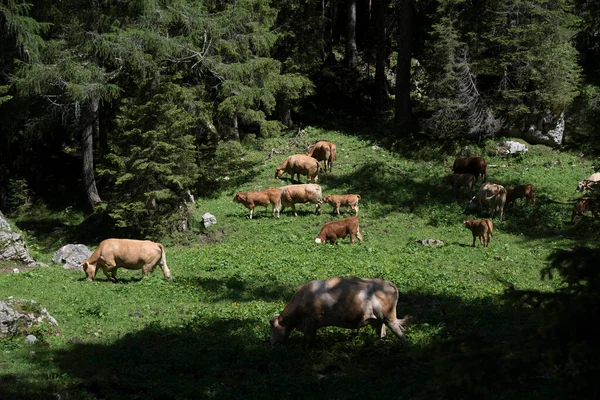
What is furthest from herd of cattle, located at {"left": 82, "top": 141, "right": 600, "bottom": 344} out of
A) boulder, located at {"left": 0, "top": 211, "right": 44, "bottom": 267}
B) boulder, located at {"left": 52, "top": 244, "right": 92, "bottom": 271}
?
boulder, located at {"left": 0, "top": 211, "right": 44, "bottom": 267}

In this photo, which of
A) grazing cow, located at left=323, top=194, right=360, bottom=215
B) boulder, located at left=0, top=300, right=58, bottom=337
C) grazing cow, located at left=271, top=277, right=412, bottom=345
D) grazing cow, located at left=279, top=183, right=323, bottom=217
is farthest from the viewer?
grazing cow, located at left=279, top=183, right=323, bottom=217

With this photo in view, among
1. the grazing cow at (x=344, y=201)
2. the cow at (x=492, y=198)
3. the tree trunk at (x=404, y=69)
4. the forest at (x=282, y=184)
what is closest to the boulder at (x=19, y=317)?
the forest at (x=282, y=184)

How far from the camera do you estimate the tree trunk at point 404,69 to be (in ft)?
106

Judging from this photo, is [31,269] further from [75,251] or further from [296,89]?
[296,89]

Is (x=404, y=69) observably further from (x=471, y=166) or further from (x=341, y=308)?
(x=341, y=308)

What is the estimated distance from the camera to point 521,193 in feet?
79.2

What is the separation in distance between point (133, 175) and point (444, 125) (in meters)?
16.9

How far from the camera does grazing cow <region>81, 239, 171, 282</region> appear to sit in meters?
17.2

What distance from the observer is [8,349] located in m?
11.7

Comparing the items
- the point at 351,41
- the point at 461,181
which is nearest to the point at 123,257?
the point at 461,181

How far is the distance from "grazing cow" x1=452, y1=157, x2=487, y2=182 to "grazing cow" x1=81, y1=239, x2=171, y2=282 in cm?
1555

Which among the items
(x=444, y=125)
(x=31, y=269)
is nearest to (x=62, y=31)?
(x=31, y=269)

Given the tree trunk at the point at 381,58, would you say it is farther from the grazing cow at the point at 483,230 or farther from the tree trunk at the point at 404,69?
the grazing cow at the point at 483,230

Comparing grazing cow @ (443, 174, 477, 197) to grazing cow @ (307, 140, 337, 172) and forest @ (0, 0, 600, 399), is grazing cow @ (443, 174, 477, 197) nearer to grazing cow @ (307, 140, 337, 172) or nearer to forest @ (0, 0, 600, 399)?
forest @ (0, 0, 600, 399)
